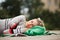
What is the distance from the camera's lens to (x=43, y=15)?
181 inches

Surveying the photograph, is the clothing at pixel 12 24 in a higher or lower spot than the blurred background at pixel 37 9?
lower

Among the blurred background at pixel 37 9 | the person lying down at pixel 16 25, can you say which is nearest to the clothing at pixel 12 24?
the person lying down at pixel 16 25

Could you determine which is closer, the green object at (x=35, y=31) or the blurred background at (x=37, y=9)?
the green object at (x=35, y=31)

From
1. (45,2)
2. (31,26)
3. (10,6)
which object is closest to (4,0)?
(10,6)

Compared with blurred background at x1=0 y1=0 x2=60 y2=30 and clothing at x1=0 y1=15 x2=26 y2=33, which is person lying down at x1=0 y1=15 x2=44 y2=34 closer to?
clothing at x1=0 y1=15 x2=26 y2=33

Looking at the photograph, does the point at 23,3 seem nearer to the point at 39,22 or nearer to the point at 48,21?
the point at 48,21

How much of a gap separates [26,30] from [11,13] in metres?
2.73

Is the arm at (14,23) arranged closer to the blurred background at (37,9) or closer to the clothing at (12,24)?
the clothing at (12,24)

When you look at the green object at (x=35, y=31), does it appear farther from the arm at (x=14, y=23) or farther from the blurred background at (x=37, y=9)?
the blurred background at (x=37, y=9)

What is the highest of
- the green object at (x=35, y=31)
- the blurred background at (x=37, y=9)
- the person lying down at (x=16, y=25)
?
the blurred background at (x=37, y=9)

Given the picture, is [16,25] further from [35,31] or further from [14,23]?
[35,31]

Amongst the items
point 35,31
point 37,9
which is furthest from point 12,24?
point 37,9

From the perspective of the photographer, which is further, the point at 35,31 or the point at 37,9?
the point at 37,9

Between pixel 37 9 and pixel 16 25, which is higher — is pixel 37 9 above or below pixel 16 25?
above
